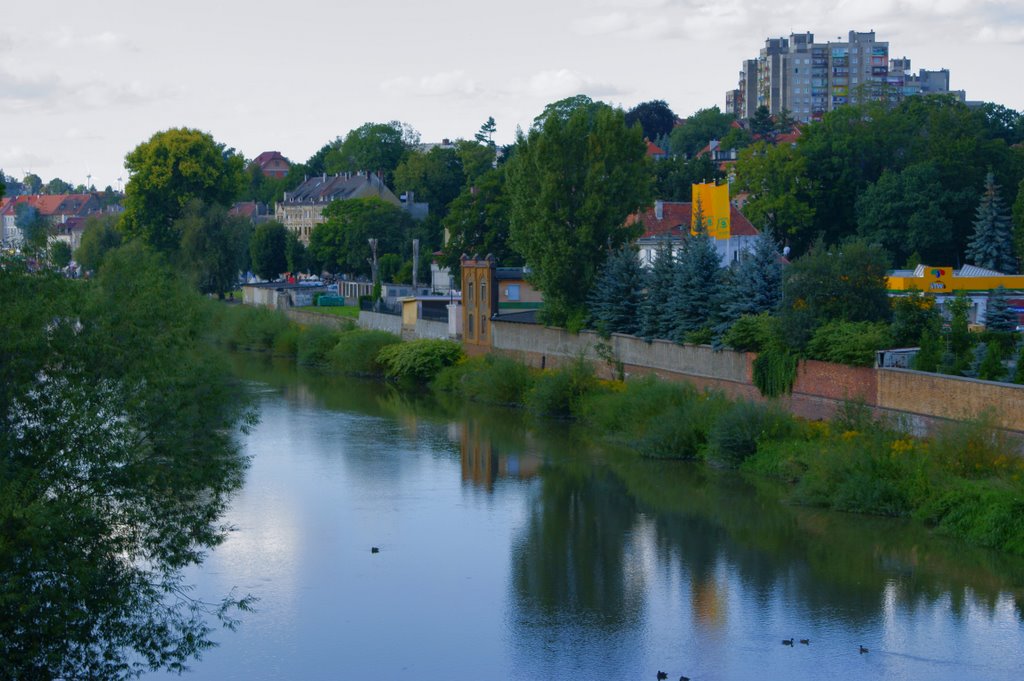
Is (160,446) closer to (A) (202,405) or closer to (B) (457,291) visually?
(A) (202,405)

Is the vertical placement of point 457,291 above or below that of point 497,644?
above

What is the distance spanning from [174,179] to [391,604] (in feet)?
153

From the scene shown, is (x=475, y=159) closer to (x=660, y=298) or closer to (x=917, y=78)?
(x=660, y=298)

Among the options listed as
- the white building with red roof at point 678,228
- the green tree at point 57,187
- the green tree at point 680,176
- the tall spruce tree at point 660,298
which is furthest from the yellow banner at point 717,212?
the green tree at point 57,187

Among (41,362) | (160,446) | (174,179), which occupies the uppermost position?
(174,179)

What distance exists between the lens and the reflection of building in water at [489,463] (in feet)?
89.8

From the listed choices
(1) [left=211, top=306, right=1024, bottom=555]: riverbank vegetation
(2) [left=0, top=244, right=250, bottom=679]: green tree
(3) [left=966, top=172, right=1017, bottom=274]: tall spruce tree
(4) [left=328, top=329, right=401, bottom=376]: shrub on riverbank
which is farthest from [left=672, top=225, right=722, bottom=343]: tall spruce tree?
(2) [left=0, top=244, right=250, bottom=679]: green tree

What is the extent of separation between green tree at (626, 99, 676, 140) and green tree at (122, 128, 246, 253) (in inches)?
2066

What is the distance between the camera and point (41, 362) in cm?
1291

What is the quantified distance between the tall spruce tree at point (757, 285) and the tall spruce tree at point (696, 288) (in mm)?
769

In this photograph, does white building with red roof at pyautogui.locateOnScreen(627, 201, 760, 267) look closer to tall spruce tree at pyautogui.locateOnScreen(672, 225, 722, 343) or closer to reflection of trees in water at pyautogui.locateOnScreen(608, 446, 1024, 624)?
tall spruce tree at pyautogui.locateOnScreen(672, 225, 722, 343)

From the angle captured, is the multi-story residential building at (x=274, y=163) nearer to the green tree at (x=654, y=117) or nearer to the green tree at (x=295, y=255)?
the green tree at (x=654, y=117)

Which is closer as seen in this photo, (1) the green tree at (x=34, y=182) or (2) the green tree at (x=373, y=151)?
(2) the green tree at (x=373, y=151)

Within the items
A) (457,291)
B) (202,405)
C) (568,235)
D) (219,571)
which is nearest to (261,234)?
(457,291)
